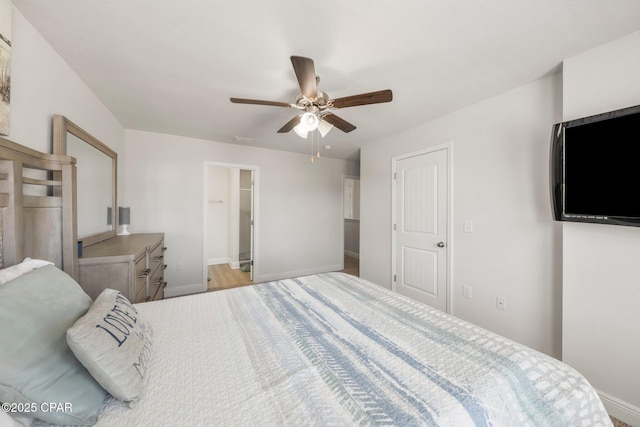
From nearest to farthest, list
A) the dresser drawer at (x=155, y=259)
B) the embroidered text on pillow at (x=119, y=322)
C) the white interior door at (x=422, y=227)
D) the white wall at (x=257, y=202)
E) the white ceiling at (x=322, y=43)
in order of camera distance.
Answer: the embroidered text on pillow at (x=119, y=322), the white ceiling at (x=322, y=43), the dresser drawer at (x=155, y=259), the white interior door at (x=422, y=227), the white wall at (x=257, y=202)

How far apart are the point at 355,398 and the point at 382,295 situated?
96cm

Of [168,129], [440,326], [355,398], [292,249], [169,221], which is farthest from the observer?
[292,249]

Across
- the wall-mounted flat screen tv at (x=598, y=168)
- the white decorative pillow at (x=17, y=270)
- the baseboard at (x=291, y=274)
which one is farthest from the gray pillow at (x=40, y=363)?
the baseboard at (x=291, y=274)

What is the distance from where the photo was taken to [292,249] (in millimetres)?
4414

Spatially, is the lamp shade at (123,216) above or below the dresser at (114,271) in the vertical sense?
above

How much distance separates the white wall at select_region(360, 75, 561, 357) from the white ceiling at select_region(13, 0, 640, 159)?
0.24 metres

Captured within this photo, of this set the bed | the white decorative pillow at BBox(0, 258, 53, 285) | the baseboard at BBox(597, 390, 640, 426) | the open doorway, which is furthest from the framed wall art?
the baseboard at BBox(597, 390, 640, 426)

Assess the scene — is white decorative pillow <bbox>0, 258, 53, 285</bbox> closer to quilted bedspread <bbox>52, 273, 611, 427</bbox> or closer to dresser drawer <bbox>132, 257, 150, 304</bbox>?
quilted bedspread <bbox>52, 273, 611, 427</bbox>

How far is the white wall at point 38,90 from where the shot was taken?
4.25 ft

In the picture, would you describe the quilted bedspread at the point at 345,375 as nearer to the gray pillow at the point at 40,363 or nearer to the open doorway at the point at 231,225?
the gray pillow at the point at 40,363

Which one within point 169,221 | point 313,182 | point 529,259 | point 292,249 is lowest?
point 292,249

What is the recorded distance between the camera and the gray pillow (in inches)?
23.8

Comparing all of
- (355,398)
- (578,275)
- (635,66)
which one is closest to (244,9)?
(355,398)

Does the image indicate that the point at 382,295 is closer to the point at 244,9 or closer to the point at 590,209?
the point at 590,209
